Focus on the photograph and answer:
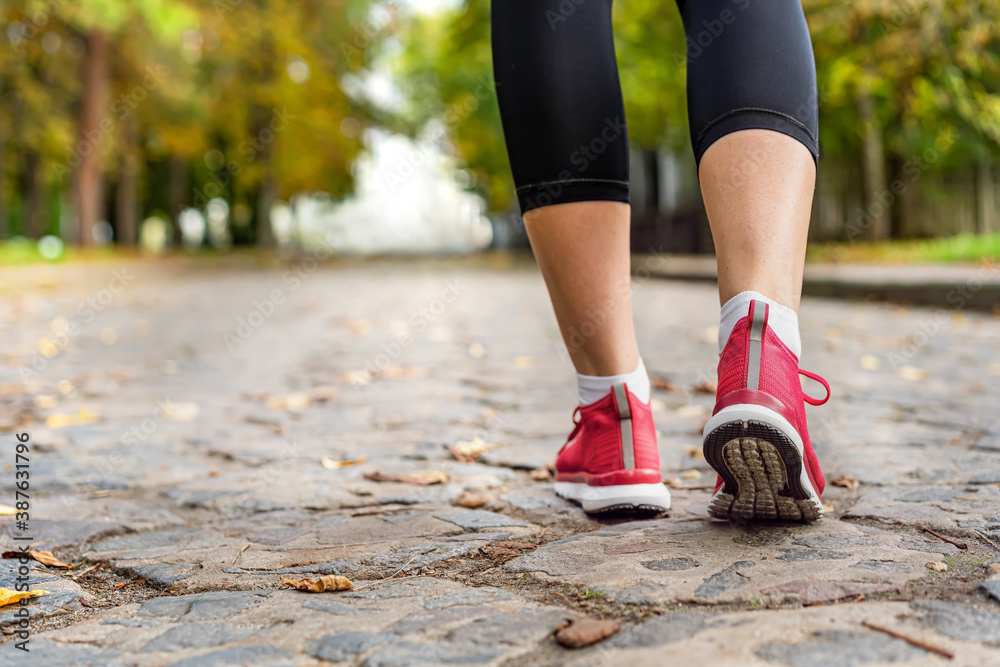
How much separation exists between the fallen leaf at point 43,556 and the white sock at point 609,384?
928 millimetres

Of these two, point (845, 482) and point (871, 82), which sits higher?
point (871, 82)

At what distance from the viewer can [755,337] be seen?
136 centimetres

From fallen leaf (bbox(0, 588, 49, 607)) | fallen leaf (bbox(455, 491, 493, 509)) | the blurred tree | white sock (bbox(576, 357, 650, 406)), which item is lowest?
fallen leaf (bbox(455, 491, 493, 509))

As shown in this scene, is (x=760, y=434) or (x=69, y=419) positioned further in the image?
(x=69, y=419)

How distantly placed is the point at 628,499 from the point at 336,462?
2.95 ft

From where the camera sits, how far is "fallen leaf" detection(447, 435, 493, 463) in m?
2.30

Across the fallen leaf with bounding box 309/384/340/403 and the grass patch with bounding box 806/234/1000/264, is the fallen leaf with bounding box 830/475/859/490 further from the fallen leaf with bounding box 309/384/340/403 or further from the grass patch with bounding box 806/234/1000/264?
the grass patch with bounding box 806/234/1000/264

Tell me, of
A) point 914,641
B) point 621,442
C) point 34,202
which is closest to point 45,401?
point 621,442

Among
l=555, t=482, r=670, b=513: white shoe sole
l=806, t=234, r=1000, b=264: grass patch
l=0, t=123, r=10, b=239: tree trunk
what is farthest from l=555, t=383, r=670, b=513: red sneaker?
l=0, t=123, r=10, b=239: tree trunk

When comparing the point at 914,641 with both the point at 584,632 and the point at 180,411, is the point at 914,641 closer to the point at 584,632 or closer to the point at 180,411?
the point at 584,632

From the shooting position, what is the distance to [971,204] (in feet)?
53.8

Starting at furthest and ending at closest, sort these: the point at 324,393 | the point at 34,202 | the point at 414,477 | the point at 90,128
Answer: the point at 34,202 → the point at 90,128 → the point at 324,393 → the point at 414,477

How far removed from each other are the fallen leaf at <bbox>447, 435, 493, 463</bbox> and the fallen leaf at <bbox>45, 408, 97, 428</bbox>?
1225 mm

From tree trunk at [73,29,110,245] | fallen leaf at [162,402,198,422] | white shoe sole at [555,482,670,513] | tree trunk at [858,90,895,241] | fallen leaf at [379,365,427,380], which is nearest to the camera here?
white shoe sole at [555,482,670,513]
